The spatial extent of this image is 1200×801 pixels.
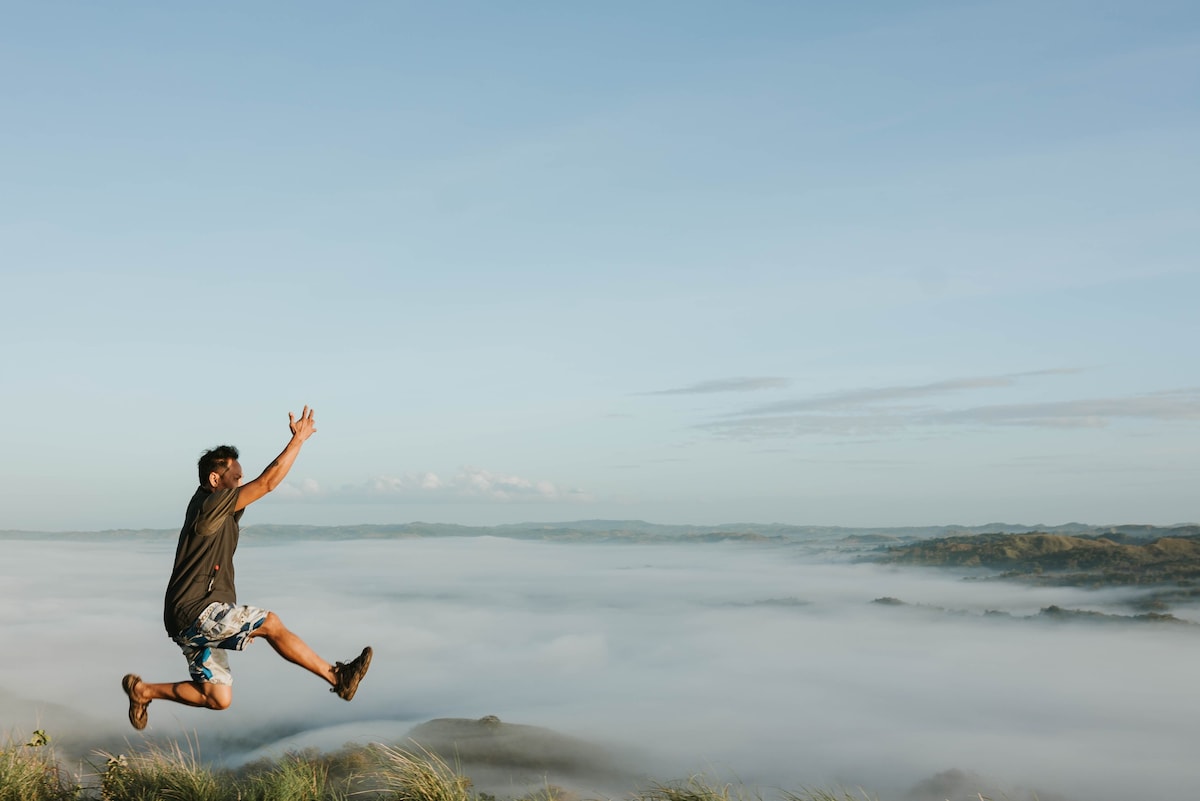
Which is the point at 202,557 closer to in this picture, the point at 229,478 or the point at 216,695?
the point at 229,478

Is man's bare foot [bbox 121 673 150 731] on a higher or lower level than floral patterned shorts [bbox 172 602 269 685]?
lower

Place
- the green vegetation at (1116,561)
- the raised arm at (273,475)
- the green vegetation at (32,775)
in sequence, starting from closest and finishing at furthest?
the raised arm at (273,475)
the green vegetation at (32,775)
the green vegetation at (1116,561)

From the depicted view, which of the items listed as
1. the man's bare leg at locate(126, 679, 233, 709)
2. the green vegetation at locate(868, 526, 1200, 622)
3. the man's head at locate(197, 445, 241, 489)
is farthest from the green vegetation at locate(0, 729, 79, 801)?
the green vegetation at locate(868, 526, 1200, 622)

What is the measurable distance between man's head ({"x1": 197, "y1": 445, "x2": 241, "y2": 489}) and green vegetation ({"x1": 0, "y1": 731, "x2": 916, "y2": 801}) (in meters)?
2.94

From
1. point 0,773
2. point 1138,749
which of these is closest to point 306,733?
point 0,773

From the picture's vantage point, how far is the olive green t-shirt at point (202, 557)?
8.19m

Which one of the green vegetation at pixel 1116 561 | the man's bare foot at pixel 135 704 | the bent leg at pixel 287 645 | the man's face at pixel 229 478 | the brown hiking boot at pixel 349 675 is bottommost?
the green vegetation at pixel 1116 561

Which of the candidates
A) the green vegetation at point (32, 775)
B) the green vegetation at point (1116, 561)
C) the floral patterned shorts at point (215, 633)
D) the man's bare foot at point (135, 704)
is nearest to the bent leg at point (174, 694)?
the man's bare foot at point (135, 704)

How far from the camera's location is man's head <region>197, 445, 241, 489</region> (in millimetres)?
8320

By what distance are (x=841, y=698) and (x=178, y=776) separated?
166m

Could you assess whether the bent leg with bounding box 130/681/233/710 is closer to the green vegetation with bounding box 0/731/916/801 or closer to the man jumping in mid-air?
the man jumping in mid-air

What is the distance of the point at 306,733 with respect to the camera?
302 feet

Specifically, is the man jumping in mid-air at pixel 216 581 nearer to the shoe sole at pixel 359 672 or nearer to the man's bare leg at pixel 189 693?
the man's bare leg at pixel 189 693

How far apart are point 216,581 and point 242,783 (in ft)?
9.27
